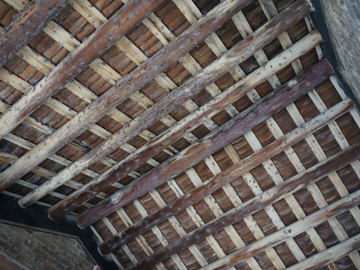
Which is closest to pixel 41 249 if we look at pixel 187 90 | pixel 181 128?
pixel 181 128

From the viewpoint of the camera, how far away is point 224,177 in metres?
3.64

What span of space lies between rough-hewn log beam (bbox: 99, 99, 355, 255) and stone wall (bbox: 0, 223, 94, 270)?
1.14 feet

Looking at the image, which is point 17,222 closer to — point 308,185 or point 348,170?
point 308,185

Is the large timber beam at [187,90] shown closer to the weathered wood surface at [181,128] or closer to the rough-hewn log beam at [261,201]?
the weathered wood surface at [181,128]

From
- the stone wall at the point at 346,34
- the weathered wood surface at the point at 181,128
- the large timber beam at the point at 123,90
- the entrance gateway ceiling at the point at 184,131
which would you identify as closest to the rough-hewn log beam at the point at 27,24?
the entrance gateway ceiling at the point at 184,131

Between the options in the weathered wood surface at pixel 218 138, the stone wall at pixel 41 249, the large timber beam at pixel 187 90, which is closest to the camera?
the large timber beam at pixel 187 90

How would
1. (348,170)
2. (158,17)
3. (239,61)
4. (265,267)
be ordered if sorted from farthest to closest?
1. (265,267)
2. (348,170)
3. (239,61)
4. (158,17)

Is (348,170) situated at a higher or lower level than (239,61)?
lower

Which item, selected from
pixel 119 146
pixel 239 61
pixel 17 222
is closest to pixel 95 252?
pixel 17 222

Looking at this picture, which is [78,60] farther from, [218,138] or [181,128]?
[218,138]

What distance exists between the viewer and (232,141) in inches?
142

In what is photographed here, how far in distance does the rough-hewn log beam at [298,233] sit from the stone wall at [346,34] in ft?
4.36

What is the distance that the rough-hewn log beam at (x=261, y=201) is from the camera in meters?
3.34

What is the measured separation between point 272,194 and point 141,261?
6.78 feet
